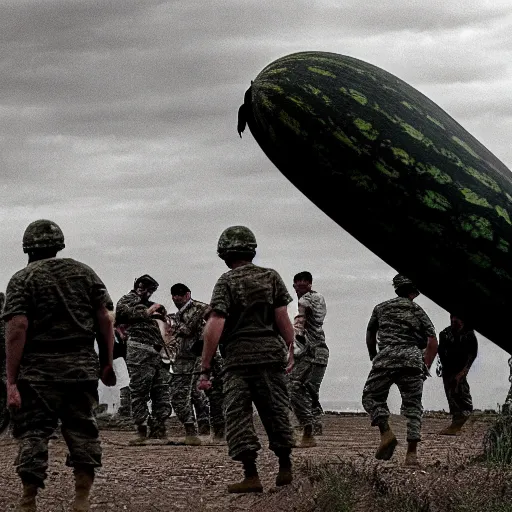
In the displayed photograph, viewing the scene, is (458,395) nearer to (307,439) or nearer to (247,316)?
(307,439)

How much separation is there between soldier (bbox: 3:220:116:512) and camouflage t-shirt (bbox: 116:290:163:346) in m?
6.29

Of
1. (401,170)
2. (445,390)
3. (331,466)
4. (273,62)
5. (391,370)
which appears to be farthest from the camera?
(445,390)

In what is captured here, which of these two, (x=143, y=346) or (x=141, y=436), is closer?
(x=143, y=346)

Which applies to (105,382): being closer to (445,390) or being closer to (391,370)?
(391,370)

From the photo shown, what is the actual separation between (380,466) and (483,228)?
8.00 m

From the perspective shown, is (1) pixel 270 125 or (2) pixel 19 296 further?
(2) pixel 19 296

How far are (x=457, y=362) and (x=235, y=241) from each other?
25.5 ft

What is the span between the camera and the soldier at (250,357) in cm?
949

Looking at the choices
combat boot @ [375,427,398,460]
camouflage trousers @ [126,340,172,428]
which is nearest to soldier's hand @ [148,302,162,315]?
camouflage trousers @ [126,340,172,428]

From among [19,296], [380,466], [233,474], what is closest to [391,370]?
[380,466]

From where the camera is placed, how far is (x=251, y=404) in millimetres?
9578

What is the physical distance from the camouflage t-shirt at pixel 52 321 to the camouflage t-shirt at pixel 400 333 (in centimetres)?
429

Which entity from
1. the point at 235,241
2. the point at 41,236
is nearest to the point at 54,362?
the point at 41,236

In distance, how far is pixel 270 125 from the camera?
3900 mm
